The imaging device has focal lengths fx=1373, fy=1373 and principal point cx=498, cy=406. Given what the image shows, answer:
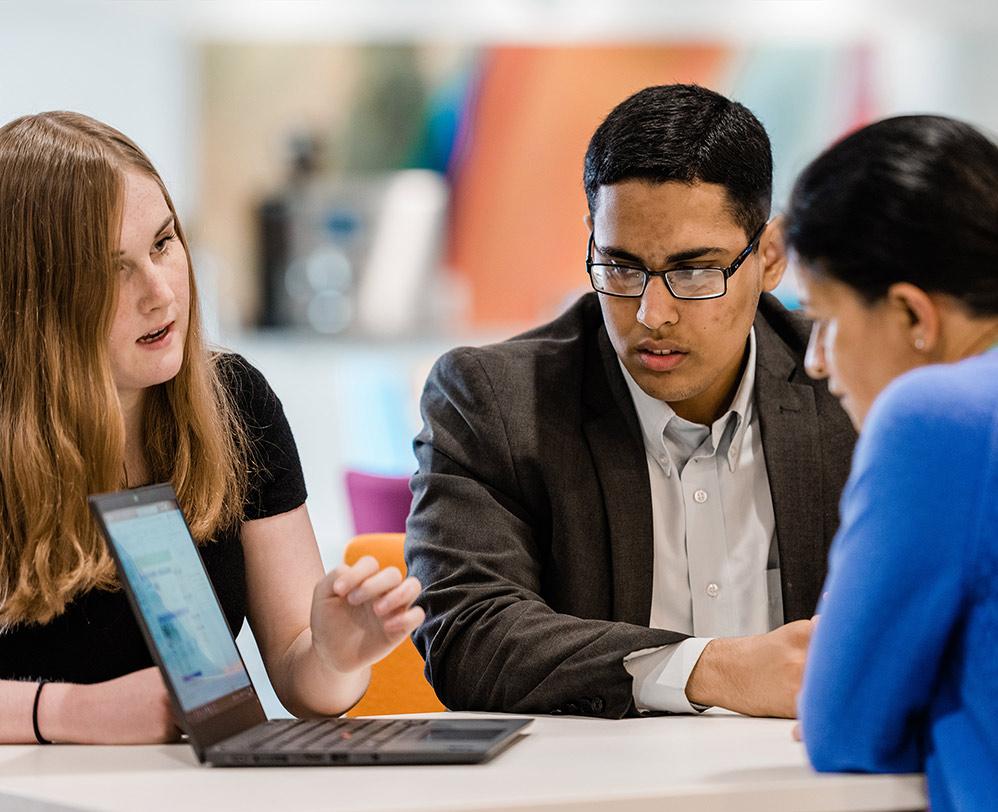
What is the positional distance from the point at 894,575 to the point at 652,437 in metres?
0.84

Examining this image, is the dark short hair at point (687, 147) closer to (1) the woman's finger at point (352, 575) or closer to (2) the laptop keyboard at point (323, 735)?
(1) the woman's finger at point (352, 575)

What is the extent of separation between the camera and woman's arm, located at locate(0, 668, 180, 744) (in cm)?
136

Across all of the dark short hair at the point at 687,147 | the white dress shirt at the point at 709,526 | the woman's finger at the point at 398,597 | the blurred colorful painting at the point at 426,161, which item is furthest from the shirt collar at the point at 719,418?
the blurred colorful painting at the point at 426,161

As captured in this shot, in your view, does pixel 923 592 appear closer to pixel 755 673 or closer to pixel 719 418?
pixel 755 673

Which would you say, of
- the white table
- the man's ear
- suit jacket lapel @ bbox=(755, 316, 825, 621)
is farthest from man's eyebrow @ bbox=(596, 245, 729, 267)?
the white table

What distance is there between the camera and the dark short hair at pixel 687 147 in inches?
71.5

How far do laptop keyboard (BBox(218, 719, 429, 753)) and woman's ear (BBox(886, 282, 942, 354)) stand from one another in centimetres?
57

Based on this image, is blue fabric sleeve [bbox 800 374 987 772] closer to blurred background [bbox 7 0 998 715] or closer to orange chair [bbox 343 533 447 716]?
orange chair [bbox 343 533 447 716]

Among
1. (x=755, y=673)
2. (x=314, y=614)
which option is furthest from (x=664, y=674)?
(x=314, y=614)

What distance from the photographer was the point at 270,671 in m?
1.75

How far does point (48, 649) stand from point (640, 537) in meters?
0.76

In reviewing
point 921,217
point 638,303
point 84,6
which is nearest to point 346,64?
point 84,6

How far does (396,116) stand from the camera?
6820 millimetres

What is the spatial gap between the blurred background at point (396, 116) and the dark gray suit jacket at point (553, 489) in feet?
14.4
